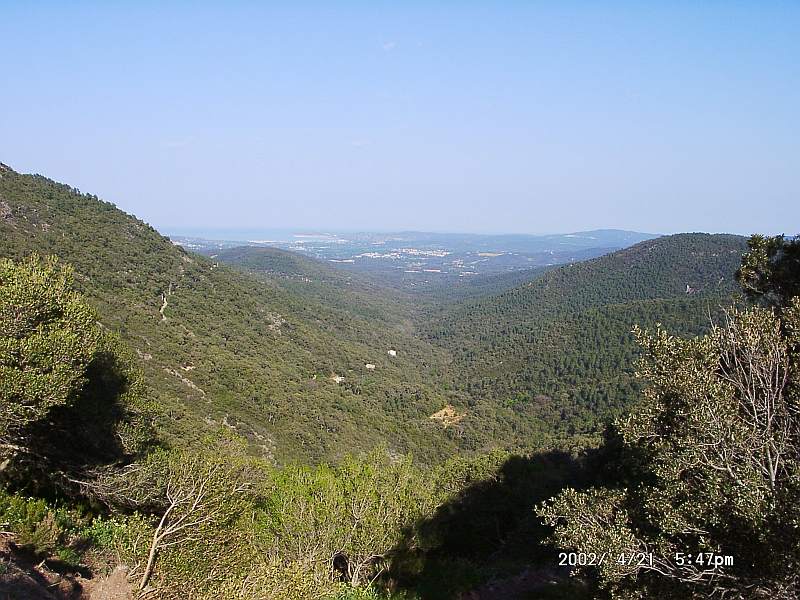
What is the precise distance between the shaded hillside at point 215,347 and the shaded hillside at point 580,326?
1832 centimetres

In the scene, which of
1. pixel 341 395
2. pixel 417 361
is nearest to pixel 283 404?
pixel 341 395

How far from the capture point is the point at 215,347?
183 feet

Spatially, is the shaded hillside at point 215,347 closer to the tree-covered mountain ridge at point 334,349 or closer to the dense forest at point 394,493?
the tree-covered mountain ridge at point 334,349

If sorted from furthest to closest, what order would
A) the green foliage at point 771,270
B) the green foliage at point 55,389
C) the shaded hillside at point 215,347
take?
the shaded hillside at point 215,347 → the green foliage at point 771,270 → the green foliage at point 55,389

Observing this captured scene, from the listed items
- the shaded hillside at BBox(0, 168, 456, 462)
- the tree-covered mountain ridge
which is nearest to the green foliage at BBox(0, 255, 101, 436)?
the tree-covered mountain ridge

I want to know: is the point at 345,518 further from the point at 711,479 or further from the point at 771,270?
the point at 771,270

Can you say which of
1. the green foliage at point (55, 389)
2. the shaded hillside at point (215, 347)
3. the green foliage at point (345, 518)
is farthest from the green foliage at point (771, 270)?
the shaded hillside at point (215, 347)

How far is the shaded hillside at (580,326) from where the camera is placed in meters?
83.6

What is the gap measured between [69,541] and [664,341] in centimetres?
1246

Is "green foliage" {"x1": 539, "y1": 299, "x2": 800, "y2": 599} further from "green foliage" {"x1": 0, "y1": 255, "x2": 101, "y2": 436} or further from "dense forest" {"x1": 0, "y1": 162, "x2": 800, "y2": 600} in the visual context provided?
"green foliage" {"x1": 0, "y1": 255, "x2": 101, "y2": 436}

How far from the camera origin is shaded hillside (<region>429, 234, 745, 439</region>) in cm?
8362

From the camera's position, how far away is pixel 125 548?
9.29m

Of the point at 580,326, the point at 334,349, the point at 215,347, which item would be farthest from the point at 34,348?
the point at 580,326

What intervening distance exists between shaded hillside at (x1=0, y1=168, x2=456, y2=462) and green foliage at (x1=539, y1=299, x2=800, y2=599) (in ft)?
78.0
